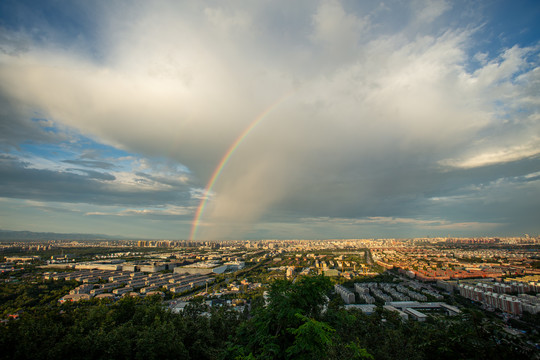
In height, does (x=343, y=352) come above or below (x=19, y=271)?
above

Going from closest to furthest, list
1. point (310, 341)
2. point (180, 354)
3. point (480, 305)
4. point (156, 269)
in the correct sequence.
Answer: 1. point (310, 341)
2. point (180, 354)
3. point (480, 305)
4. point (156, 269)

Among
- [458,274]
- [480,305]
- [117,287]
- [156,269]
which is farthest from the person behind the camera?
[156,269]

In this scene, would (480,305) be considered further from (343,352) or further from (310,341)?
(310,341)

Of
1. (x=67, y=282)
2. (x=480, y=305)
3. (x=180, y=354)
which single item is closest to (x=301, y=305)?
(x=180, y=354)

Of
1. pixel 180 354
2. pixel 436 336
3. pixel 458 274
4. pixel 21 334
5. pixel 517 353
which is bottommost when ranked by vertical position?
pixel 458 274

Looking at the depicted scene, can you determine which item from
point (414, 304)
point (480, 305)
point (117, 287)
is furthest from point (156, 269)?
point (480, 305)

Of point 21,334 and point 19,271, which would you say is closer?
point 21,334
